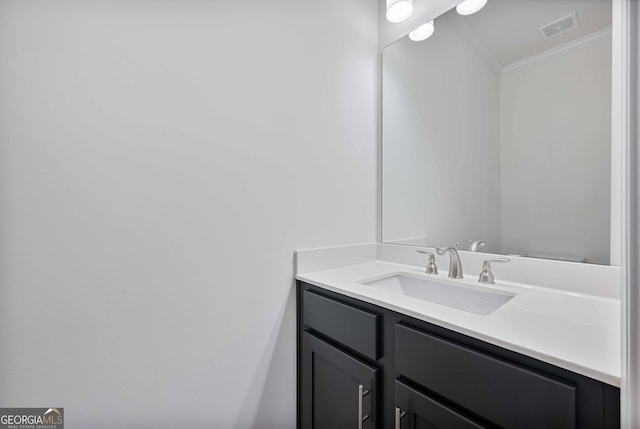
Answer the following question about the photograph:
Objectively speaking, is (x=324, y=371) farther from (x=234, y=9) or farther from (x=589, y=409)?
(x=234, y=9)

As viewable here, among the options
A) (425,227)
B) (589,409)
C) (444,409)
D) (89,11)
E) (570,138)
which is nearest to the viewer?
(589,409)

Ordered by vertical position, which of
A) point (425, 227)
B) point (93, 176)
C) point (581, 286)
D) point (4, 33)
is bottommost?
point (581, 286)

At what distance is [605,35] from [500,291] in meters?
0.89

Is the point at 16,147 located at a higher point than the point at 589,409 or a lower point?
higher

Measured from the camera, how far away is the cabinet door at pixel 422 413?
707 mm

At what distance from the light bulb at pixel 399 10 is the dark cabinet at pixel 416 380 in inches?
53.5

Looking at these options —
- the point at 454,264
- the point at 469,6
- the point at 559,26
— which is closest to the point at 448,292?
the point at 454,264

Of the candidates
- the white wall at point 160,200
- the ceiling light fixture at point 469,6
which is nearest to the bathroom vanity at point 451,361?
the white wall at point 160,200

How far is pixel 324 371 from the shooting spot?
112 centimetres

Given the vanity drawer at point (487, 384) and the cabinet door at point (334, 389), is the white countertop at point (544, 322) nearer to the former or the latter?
the vanity drawer at point (487, 384)

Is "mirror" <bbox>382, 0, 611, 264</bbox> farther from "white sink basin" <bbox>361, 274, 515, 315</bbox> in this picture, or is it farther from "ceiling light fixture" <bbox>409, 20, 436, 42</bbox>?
"white sink basin" <bbox>361, 274, 515, 315</bbox>

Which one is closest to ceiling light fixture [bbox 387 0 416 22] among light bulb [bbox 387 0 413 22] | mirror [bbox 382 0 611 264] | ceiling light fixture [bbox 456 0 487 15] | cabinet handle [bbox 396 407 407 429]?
light bulb [bbox 387 0 413 22]

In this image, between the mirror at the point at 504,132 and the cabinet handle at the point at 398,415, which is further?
the mirror at the point at 504,132

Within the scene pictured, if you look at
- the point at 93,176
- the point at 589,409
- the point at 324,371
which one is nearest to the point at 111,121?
the point at 93,176
